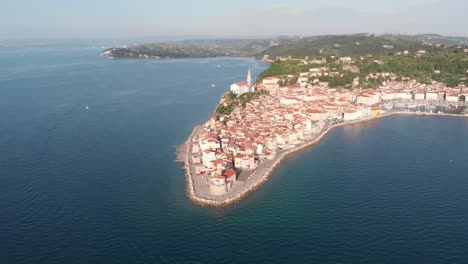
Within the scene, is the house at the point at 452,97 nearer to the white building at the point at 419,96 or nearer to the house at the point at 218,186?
the white building at the point at 419,96

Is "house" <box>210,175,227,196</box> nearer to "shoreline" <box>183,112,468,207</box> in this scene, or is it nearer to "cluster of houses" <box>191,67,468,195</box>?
"cluster of houses" <box>191,67,468,195</box>

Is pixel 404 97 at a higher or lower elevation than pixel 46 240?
higher

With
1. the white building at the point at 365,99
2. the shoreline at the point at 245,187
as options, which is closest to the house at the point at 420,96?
the white building at the point at 365,99

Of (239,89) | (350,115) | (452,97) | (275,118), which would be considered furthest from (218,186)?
(452,97)

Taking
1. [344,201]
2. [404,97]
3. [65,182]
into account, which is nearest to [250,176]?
[344,201]

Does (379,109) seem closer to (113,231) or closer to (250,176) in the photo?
(250,176)

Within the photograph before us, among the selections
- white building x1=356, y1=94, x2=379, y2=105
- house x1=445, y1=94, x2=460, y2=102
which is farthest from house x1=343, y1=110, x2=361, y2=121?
house x1=445, y1=94, x2=460, y2=102
